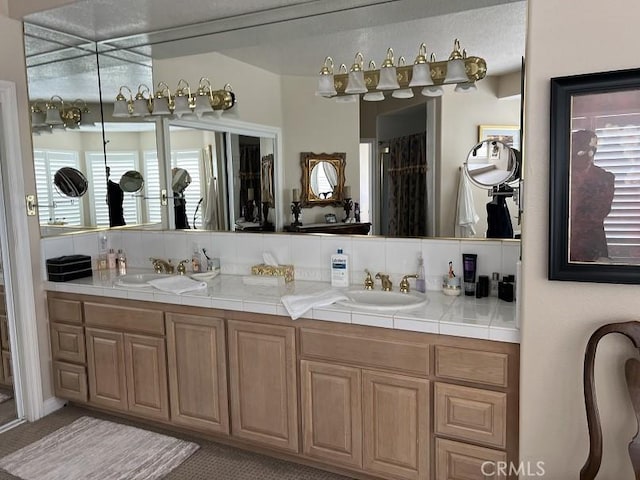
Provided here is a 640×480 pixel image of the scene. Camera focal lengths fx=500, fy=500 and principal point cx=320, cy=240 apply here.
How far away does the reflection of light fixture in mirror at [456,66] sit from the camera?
2453mm

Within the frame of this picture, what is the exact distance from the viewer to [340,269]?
2723 mm

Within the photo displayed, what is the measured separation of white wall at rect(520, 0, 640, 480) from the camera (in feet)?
5.43

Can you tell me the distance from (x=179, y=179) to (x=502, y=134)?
2045mm

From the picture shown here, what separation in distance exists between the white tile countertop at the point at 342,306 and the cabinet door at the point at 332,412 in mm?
259

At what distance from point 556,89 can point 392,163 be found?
40.8 inches

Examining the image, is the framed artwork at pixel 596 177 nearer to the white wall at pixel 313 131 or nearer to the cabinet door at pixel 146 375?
the white wall at pixel 313 131

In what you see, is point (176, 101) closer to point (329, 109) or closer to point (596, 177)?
point (329, 109)

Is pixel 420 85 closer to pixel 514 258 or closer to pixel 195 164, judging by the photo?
pixel 514 258

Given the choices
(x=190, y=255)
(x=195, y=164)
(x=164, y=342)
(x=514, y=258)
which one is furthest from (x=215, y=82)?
(x=514, y=258)

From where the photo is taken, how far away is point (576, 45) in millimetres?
1680

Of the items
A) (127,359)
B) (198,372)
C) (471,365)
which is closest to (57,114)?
(127,359)

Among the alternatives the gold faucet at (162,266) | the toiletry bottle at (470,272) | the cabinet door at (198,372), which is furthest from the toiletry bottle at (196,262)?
the toiletry bottle at (470,272)
